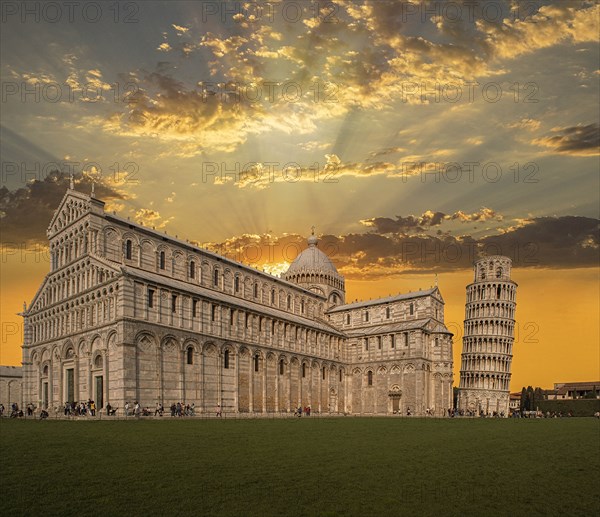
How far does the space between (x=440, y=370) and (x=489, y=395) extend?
82.1 feet

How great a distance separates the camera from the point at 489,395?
8862 cm

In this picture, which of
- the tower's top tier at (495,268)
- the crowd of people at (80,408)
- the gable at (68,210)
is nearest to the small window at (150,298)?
the crowd of people at (80,408)

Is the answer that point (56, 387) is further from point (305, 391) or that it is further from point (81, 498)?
point (81, 498)

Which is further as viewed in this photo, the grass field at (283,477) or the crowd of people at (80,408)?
the crowd of people at (80,408)

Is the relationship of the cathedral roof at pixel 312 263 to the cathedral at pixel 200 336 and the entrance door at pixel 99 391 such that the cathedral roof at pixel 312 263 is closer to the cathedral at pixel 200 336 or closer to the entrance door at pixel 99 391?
the cathedral at pixel 200 336

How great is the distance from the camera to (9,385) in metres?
82.2

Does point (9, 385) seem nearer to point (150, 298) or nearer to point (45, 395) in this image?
point (45, 395)

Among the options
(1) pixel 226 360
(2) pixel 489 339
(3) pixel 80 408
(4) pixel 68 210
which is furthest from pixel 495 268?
(3) pixel 80 408

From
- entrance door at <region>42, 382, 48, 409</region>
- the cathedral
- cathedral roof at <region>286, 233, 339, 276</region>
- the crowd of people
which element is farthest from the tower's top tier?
entrance door at <region>42, 382, 48, 409</region>

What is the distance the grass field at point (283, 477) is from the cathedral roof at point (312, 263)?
6175 cm

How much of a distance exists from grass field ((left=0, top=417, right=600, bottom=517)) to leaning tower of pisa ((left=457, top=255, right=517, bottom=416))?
Answer: 69.7 metres

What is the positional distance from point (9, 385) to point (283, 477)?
82.2 m

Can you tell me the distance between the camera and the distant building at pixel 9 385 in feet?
267

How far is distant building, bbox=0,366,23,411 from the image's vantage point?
267 ft
